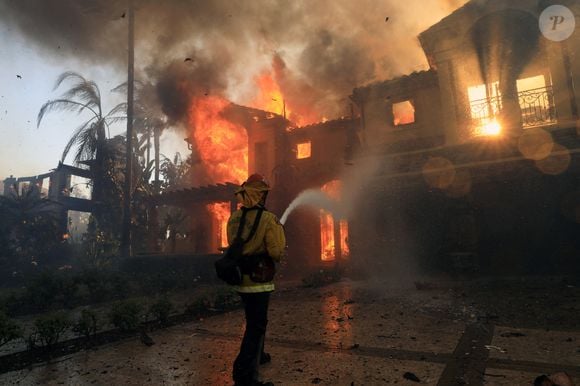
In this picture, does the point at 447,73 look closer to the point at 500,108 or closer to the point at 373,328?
the point at 500,108

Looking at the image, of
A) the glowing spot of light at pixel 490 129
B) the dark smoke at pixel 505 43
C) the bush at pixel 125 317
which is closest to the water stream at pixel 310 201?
the glowing spot of light at pixel 490 129

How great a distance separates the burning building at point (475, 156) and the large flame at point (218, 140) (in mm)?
10745

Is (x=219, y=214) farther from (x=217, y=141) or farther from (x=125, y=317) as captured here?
(x=125, y=317)

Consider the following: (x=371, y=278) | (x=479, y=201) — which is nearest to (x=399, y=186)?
(x=479, y=201)

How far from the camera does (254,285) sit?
3.14 m

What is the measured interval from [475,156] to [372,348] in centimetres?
856

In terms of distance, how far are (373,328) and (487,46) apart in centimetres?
1119

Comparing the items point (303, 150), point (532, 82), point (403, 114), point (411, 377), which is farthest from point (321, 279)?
point (403, 114)

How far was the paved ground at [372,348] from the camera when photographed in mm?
3320

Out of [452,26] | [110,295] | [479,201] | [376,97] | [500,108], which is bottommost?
[110,295]

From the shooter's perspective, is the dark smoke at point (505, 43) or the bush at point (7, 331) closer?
the bush at point (7, 331)

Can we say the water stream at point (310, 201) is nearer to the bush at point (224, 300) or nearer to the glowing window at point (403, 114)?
the glowing window at point (403, 114)

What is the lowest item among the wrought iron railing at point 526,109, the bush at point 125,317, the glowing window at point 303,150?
the bush at point 125,317

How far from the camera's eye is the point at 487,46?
469 inches
